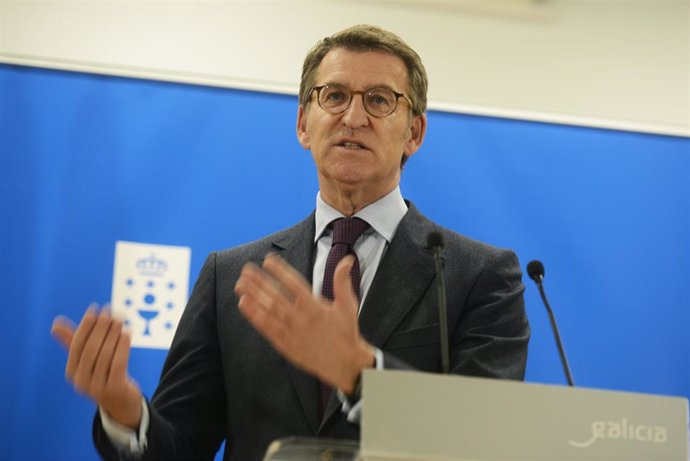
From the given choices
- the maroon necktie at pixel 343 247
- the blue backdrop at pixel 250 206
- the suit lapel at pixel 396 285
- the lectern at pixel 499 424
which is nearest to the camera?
the lectern at pixel 499 424

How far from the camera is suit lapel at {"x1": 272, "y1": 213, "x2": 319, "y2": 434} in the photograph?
1.92 meters

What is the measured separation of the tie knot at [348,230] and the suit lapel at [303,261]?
85mm

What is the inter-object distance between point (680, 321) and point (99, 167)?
2518 millimetres

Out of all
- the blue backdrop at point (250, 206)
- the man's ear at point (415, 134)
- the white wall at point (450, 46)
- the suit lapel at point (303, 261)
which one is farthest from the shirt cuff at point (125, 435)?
the white wall at point (450, 46)

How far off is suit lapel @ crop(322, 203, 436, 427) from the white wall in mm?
1495

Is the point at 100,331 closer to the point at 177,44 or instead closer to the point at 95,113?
the point at 95,113

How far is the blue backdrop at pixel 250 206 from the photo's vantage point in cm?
305

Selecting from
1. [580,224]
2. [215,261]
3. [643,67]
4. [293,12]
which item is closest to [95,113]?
[293,12]

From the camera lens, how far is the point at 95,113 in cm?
324

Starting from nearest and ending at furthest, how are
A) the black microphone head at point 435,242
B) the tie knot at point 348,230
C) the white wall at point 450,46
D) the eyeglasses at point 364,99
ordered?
1. the black microphone head at point 435,242
2. the tie knot at point 348,230
3. the eyeglasses at point 364,99
4. the white wall at point 450,46

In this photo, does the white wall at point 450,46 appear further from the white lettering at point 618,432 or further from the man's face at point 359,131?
the white lettering at point 618,432

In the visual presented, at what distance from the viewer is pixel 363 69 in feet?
7.80

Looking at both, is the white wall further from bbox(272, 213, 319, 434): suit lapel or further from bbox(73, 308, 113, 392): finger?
bbox(73, 308, 113, 392): finger

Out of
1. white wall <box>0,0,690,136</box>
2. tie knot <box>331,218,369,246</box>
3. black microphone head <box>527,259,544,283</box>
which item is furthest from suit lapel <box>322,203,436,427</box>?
white wall <box>0,0,690,136</box>
